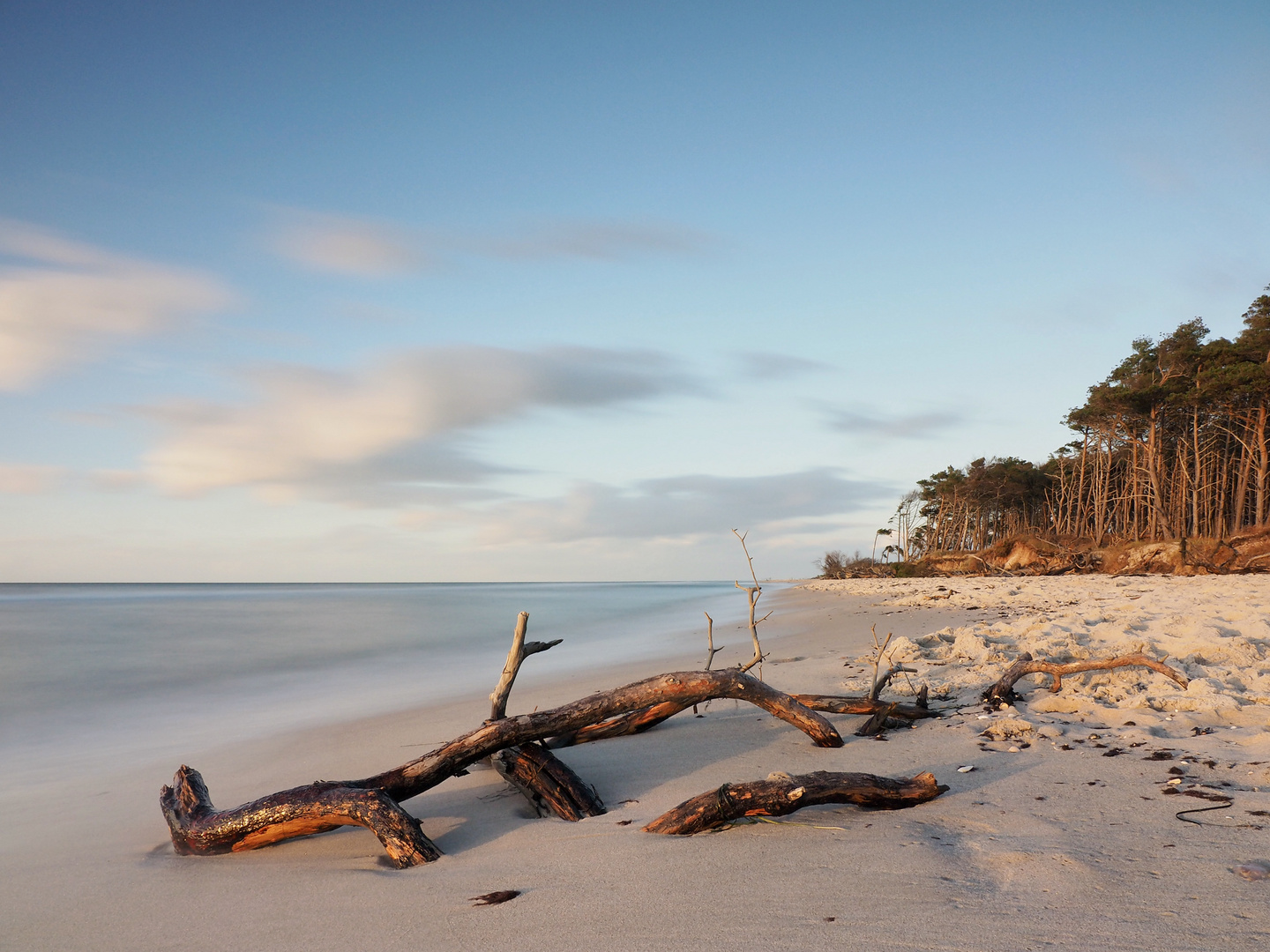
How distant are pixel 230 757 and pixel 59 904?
378 cm

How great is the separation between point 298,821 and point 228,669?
505 inches

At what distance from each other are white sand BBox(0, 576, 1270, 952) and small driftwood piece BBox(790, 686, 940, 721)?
13 cm

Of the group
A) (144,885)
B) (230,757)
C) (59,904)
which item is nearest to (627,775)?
(144,885)

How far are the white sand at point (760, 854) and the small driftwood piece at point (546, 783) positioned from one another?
5.4 inches

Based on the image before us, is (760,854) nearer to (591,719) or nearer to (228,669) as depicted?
(591,719)

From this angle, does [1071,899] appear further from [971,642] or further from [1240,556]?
[1240,556]

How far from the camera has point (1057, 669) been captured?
5727 millimetres

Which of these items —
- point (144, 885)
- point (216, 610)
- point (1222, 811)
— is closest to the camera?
point (1222, 811)

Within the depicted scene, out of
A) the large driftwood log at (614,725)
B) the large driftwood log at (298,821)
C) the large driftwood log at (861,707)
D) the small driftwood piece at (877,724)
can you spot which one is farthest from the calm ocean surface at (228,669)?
the small driftwood piece at (877,724)

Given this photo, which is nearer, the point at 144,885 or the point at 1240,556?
the point at 144,885

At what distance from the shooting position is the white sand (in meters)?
2.38

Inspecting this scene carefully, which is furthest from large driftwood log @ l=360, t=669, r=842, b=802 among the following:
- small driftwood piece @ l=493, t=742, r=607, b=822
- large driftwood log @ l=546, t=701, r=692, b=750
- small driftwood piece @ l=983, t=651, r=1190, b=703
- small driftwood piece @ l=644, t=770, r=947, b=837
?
small driftwood piece @ l=983, t=651, r=1190, b=703

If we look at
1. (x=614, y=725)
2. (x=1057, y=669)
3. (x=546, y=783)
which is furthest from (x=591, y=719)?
(x=1057, y=669)

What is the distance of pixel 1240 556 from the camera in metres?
19.5
